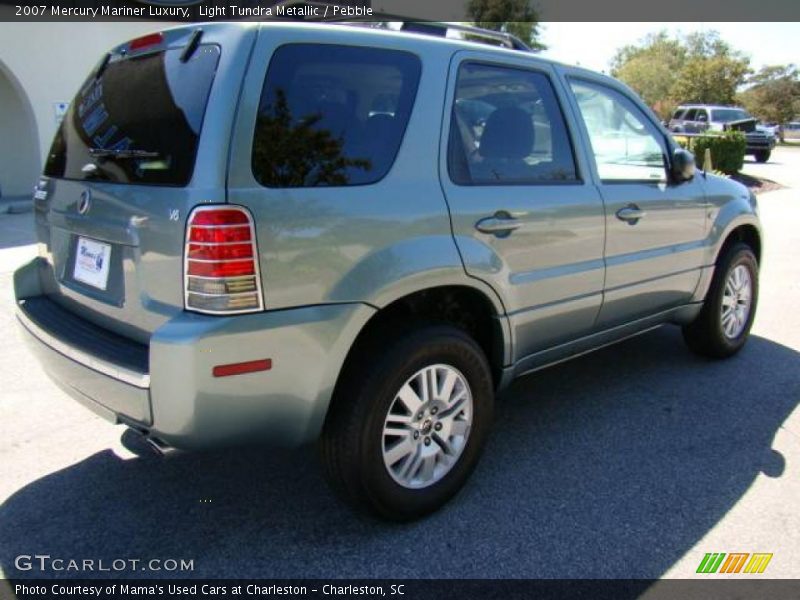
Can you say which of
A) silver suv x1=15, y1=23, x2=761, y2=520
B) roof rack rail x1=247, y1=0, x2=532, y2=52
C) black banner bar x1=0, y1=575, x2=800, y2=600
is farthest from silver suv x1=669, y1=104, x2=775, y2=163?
black banner bar x1=0, y1=575, x2=800, y2=600

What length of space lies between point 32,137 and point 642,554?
13.9 metres

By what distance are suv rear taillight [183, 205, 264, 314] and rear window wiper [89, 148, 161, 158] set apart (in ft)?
1.29

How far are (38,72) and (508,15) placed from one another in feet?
86.2

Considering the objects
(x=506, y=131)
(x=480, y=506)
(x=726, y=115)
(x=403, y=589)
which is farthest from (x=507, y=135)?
(x=726, y=115)

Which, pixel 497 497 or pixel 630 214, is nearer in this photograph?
pixel 497 497

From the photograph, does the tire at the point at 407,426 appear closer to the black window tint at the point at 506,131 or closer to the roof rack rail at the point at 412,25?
the black window tint at the point at 506,131

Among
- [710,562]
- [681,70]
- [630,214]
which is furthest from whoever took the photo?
[681,70]

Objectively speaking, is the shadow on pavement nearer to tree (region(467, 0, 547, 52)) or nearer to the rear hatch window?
the rear hatch window

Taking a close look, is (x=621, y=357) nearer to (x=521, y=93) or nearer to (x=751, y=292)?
(x=751, y=292)

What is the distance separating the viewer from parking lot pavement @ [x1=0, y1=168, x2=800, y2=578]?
258 cm

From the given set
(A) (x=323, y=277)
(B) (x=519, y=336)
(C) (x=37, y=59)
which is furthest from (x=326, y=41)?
(C) (x=37, y=59)

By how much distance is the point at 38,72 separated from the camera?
12625 millimetres

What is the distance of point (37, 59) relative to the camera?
12.5 metres

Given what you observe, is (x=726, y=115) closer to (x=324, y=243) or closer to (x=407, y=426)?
(x=407, y=426)
